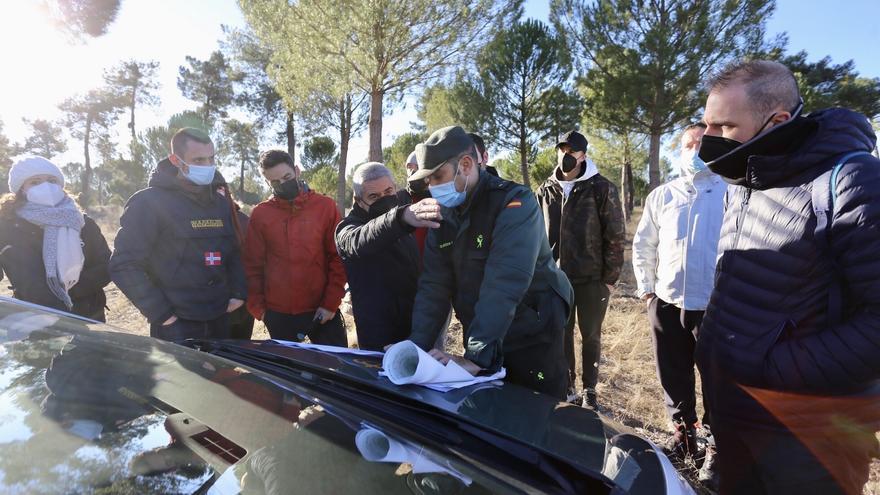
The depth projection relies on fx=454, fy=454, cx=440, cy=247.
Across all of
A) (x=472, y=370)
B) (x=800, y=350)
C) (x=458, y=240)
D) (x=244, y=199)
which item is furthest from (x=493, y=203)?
(x=244, y=199)

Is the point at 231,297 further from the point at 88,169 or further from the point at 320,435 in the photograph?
the point at 88,169

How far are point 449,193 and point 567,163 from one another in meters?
1.82

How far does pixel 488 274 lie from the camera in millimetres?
1680

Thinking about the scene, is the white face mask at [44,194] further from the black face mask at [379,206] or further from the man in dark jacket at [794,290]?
the man in dark jacket at [794,290]

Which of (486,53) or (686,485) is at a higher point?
(486,53)

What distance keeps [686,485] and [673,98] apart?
530 inches

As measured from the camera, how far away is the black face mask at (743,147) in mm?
1376

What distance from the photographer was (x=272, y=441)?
1049mm

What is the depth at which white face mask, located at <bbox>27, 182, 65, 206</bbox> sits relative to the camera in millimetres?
2908

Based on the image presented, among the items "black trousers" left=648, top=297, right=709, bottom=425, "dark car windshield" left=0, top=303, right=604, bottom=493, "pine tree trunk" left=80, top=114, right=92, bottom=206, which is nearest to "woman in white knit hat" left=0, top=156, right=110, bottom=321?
"dark car windshield" left=0, top=303, right=604, bottom=493

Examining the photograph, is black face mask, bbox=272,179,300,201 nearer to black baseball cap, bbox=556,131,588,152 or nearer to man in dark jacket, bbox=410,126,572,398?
man in dark jacket, bbox=410,126,572,398

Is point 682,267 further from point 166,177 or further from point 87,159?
point 87,159

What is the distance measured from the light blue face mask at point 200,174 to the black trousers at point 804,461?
2.92 meters

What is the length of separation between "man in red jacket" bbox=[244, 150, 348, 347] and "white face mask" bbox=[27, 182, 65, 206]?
1.25 metres
